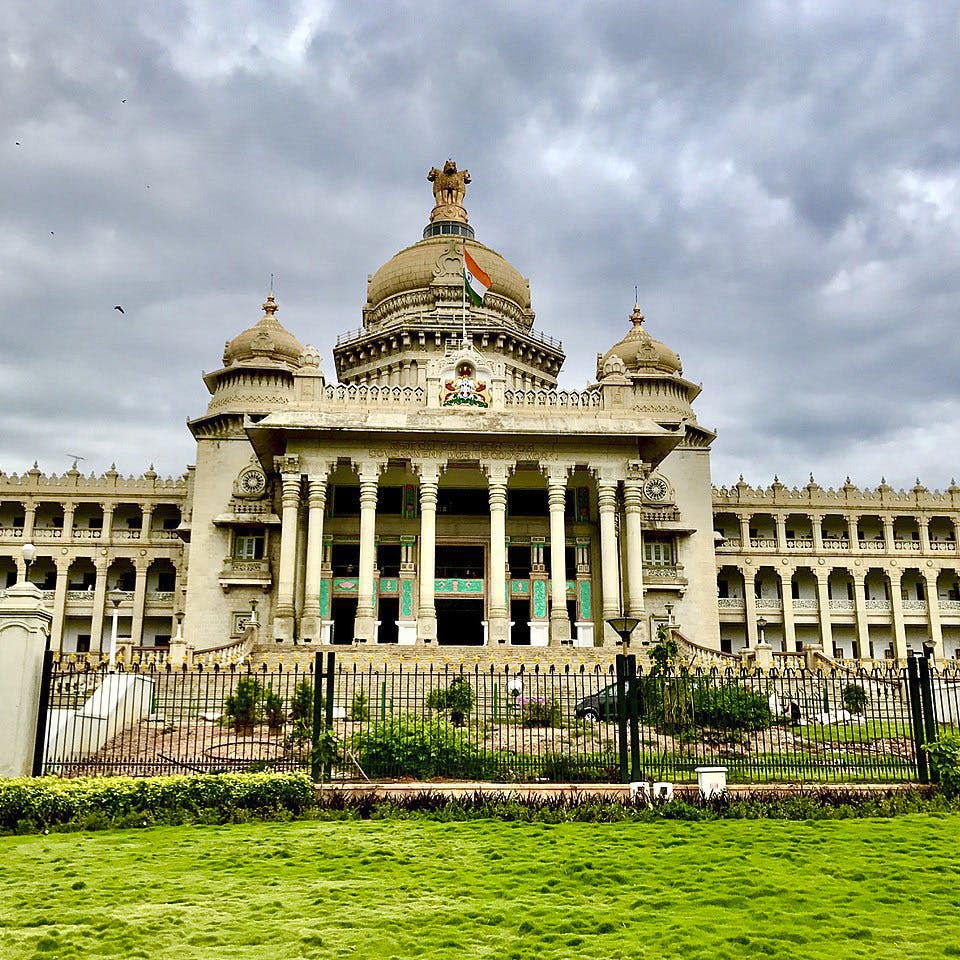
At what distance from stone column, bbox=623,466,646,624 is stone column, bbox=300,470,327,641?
442 inches

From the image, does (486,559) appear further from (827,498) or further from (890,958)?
(890,958)

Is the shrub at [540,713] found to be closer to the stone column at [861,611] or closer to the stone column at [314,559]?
the stone column at [314,559]

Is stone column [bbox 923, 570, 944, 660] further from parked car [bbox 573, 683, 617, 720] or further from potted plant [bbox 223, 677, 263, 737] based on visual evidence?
potted plant [bbox 223, 677, 263, 737]

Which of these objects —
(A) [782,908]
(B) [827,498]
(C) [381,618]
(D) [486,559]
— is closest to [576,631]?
(D) [486,559]

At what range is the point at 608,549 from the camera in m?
36.0

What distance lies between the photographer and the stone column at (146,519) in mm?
55531

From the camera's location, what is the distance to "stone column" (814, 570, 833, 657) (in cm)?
5553

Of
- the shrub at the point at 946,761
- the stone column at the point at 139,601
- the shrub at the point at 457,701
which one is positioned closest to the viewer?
the shrub at the point at 946,761

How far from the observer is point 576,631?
38625 mm

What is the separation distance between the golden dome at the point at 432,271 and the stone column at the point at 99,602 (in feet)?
69.2

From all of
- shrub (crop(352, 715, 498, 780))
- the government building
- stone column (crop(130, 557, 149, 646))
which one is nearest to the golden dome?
the government building

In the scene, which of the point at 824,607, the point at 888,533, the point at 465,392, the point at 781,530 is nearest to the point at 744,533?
the point at 781,530

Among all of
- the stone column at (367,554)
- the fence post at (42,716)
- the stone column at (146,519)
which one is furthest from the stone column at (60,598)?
the fence post at (42,716)

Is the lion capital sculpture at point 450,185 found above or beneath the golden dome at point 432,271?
above
